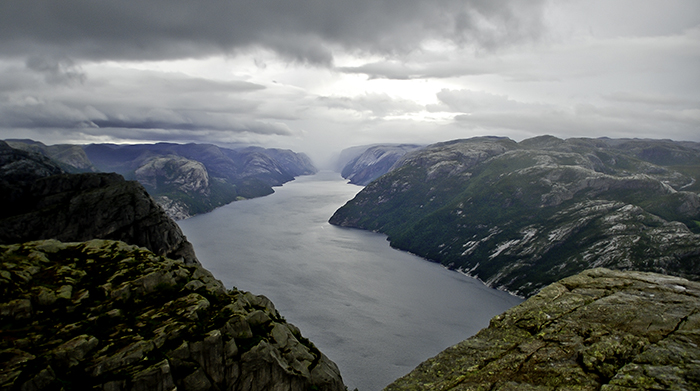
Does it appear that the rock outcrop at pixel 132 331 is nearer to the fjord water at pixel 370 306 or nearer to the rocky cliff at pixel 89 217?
the rocky cliff at pixel 89 217

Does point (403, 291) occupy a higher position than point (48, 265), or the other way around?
point (48, 265)

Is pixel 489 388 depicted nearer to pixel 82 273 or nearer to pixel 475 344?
pixel 475 344

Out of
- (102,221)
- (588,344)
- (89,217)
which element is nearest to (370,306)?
(102,221)

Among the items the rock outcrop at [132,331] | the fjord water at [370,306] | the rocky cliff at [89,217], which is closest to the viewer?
the rock outcrop at [132,331]

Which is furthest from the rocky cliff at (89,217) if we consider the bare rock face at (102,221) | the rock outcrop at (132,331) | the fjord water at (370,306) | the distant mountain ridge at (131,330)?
the fjord water at (370,306)

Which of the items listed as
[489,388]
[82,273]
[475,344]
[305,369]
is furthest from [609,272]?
[82,273]

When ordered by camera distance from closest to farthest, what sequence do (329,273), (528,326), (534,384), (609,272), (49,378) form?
(534,384) < (528,326) < (49,378) < (609,272) < (329,273)
